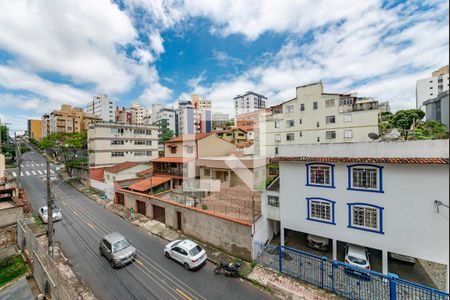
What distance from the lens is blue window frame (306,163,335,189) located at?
12.2 meters

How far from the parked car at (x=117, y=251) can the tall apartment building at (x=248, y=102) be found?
104 metres

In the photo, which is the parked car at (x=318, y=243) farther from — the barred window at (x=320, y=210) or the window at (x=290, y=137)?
the window at (x=290, y=137)

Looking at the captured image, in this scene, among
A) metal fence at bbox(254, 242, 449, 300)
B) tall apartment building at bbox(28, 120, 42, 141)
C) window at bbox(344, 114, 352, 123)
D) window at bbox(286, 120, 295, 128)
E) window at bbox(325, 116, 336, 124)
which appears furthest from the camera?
tall apartment building at bbox(28, 120, 42, 141)

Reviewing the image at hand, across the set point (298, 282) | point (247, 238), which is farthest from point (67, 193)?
point (298, 282)

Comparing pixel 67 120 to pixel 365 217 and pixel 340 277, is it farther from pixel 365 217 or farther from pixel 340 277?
pixel 365 217

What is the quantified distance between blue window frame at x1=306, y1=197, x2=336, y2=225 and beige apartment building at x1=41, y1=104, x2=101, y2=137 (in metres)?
84.0

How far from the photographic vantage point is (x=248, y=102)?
4515 inches

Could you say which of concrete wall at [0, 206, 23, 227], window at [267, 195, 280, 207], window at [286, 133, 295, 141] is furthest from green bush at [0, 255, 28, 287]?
window at [286, 133, 295, 141]

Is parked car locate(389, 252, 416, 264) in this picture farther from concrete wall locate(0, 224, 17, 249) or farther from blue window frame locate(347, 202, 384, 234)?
concrete wall locate(0, 224, 17, 249)

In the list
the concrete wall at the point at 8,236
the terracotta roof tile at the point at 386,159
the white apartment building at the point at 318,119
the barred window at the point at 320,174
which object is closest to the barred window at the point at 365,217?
the barred window at the point at 320,174

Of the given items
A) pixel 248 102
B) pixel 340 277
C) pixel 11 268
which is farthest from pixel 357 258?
pixel 248 102

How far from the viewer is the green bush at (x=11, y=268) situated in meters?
11.7

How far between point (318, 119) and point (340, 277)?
2403cm

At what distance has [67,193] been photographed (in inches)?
1155
